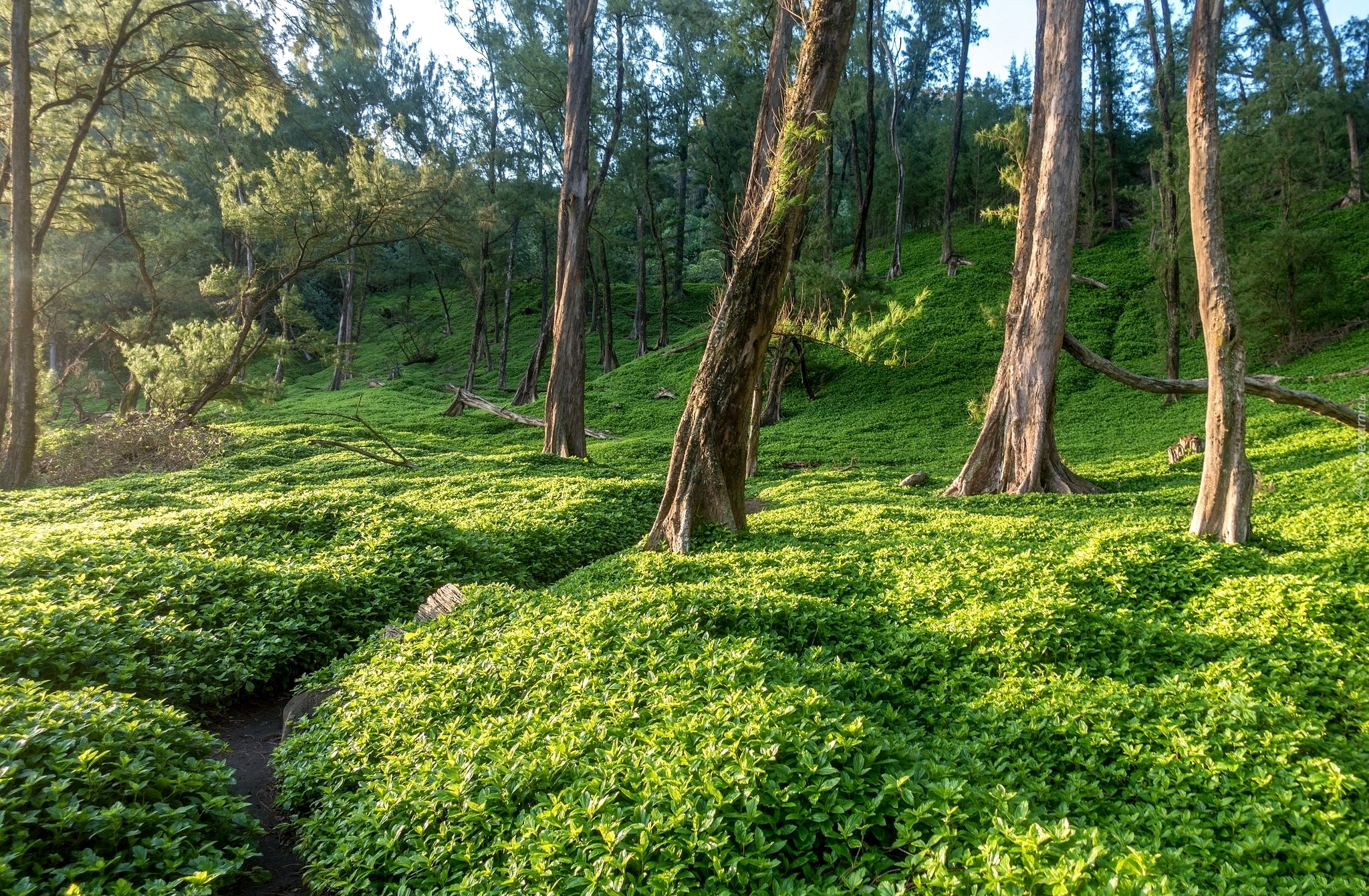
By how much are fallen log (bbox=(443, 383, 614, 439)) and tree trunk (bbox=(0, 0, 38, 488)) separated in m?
13.8

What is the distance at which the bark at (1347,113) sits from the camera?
30250mm

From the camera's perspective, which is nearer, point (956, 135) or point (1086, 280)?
point (1086, 280)

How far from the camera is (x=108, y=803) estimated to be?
12.1ft

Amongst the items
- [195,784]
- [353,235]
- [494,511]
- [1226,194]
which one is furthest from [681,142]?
[195,784]

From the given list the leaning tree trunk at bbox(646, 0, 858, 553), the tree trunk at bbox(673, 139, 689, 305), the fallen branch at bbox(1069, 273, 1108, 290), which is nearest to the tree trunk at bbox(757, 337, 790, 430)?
the fallen branch at bbox(1069, 273, 1108, 290)

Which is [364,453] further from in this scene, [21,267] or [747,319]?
[747,319]

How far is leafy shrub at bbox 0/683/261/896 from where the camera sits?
10.6ft

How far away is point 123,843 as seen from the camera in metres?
3.55

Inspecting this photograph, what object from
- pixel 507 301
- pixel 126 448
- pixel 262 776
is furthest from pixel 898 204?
pixel 262 776

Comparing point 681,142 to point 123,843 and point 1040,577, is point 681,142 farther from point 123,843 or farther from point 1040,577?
point 123,843

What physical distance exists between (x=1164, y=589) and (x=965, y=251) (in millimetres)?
35551

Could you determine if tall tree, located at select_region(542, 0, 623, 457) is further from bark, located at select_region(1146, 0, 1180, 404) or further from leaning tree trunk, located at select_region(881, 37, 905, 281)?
leaning tree trunk, located at select_region(881, 37, 905, 281)

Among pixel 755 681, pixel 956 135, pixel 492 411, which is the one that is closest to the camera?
pixel 755 681

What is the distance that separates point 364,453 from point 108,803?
47.2 feet
